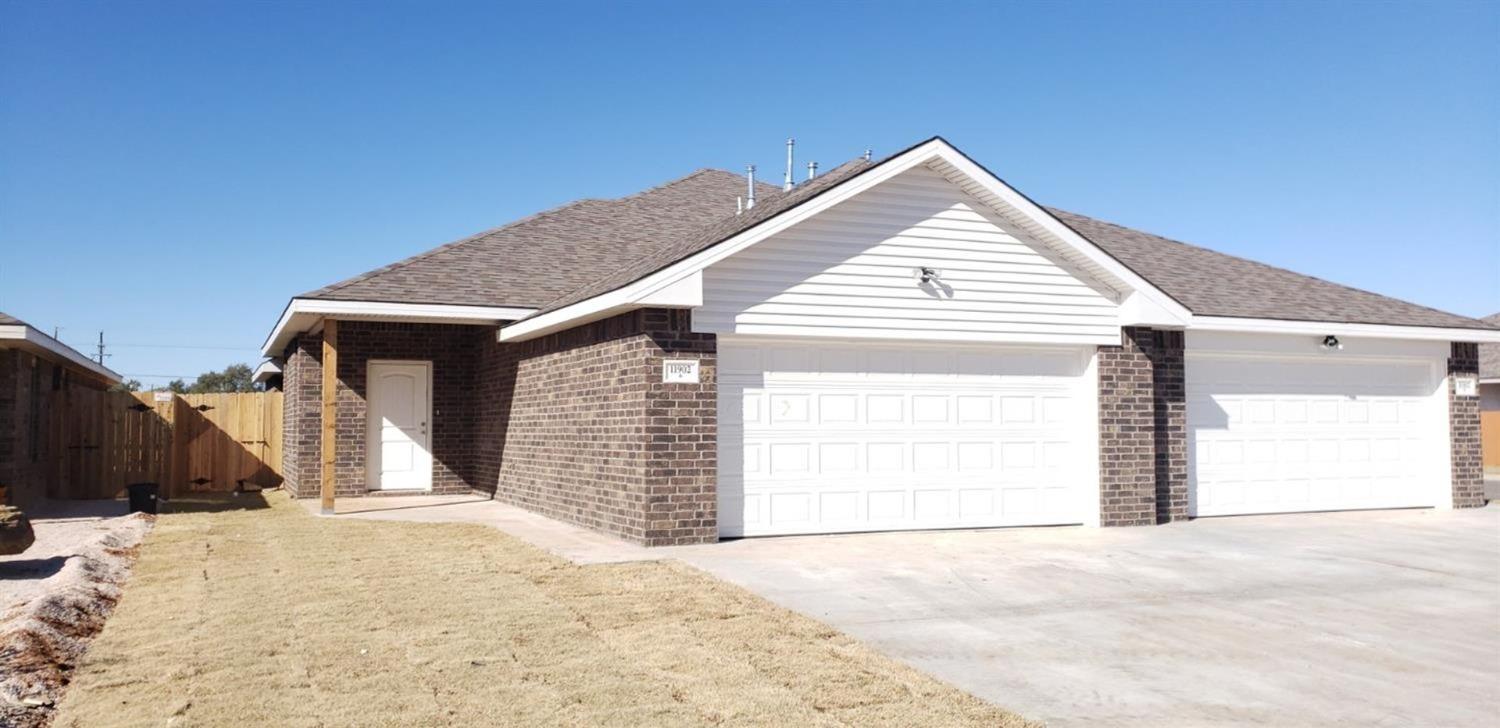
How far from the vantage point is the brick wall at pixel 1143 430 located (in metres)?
13.3

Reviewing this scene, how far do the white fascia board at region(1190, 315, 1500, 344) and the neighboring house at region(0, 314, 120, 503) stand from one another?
1552cm

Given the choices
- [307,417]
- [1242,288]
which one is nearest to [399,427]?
[307,417]

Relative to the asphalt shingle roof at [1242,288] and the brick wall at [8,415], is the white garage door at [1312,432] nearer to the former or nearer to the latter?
the asphalt shingle roof at [1242,288]

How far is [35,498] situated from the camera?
18.2m

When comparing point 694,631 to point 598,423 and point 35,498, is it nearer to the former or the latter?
point 598,423

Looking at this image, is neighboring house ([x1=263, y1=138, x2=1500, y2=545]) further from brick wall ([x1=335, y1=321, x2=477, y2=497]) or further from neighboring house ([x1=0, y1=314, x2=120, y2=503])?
neighboring house ([x1=0, y1=314, x2=120, y2=503])

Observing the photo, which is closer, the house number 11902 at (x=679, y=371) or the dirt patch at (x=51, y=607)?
the dirt patch at (x=51, y=607)

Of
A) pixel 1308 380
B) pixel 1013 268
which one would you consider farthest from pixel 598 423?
pixel 1308 380

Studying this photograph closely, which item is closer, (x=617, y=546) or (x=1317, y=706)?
(x=1317, y=706)

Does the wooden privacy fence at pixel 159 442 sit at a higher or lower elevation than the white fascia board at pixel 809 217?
lower

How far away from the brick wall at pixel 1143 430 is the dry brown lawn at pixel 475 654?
243 inches

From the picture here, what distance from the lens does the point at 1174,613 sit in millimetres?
8039

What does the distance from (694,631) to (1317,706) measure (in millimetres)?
3662

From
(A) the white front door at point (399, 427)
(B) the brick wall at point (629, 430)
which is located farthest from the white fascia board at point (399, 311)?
(A) the white front door at point (399, 427)
